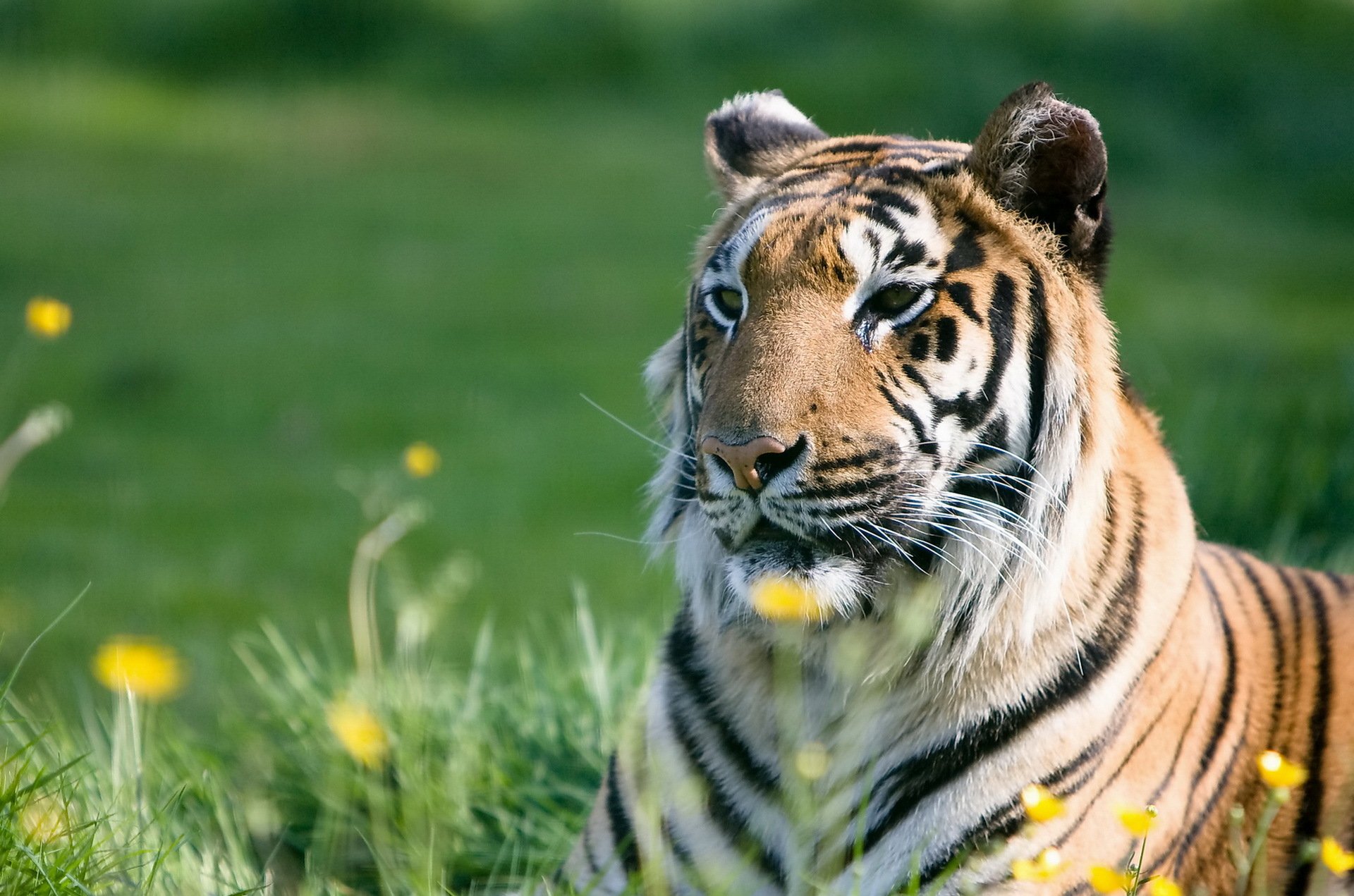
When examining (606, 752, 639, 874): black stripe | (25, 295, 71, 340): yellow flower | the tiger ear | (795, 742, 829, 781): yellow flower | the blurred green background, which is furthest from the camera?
the blurred green background

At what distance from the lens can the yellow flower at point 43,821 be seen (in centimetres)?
221

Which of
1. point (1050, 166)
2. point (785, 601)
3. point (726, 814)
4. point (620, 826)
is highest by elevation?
point (1050, 166)

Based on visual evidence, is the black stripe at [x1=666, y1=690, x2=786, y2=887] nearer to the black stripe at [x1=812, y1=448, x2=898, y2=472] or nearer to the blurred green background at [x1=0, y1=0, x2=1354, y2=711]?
the black stripe at [x1=812, y1=448, x2=898, y2=472]

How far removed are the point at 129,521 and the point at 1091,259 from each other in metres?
5.33

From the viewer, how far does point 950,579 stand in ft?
7.71

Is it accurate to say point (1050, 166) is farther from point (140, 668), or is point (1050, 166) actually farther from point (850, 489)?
point (140, 668)

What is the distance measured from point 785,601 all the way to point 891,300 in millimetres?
574

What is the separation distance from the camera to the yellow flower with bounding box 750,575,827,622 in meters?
1.97

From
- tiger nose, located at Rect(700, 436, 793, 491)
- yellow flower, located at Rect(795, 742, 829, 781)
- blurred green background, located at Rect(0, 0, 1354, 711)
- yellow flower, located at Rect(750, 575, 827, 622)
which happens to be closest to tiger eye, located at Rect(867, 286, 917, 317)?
tiger nose, located at Rect(700, 436, 793, 491)

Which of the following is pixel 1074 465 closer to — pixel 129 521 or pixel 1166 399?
pixel 1166 399

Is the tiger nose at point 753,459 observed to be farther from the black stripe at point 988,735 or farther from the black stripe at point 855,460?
the black stripe at point 988,735

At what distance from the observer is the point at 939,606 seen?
92.6 inches

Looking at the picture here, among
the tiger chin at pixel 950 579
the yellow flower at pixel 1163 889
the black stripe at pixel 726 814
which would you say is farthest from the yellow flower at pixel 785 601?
the yellow flower at pixel 1163 889

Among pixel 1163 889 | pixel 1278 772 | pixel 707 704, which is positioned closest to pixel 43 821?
pixel 707 704
